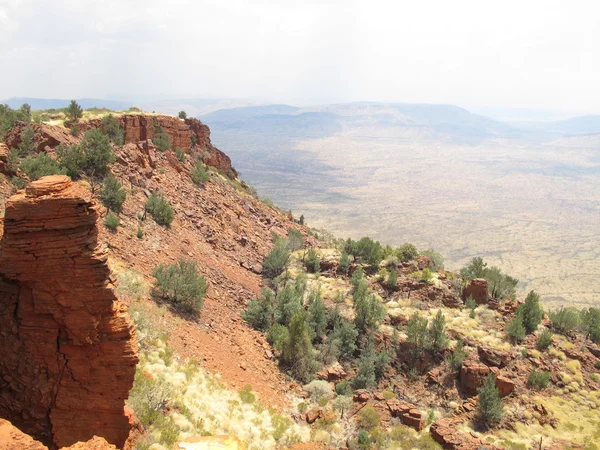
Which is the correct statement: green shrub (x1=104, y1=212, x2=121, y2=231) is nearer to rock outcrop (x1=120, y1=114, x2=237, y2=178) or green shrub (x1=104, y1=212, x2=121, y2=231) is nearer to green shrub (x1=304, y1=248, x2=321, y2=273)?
green shrub (x1=304, y1=248, x2=321, y2=273)

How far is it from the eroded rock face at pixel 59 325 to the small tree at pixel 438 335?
45.9ft

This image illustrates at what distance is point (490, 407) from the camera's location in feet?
47.0

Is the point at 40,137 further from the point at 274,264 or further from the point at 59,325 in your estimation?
the point at 59,325

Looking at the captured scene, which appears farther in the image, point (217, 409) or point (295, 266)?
point (295, 266)

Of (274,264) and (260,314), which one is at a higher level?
(274,264)

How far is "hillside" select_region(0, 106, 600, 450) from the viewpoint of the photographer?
7305 mm

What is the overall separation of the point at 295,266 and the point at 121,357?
18.6 metres

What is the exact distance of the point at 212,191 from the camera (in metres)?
30.0

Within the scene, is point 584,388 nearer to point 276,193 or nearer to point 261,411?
point 261,411

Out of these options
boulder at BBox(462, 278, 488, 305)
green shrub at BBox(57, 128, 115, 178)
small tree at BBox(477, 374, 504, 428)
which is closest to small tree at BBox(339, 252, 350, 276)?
boulder at BBox(462, 278, 488, 305)

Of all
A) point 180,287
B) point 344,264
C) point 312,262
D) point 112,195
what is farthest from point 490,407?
point 112,195

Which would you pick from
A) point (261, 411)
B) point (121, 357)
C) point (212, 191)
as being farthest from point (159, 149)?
point (121, 357)

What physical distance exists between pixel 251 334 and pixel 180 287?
3689 mm

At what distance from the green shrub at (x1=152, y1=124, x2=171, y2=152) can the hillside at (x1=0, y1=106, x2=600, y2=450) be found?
1225mm
